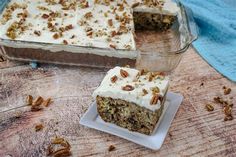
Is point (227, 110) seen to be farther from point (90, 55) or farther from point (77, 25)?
point (77, 25)

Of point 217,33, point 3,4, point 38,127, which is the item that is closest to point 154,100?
point 38,127

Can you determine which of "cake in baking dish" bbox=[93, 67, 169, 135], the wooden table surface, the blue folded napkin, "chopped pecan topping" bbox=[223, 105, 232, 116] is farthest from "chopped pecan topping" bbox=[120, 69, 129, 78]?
the blue folded napkin

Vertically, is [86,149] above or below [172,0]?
below

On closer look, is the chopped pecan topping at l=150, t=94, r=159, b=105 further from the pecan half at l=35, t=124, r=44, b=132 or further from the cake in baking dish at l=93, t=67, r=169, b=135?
the pecan half at l=35, t=124, r=44, b=132

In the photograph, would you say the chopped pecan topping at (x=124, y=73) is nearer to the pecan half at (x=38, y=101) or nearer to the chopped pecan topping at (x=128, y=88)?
the chopped pecan topping at (x=128, y=88)

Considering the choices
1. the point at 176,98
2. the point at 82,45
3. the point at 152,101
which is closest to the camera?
the point at 152,101

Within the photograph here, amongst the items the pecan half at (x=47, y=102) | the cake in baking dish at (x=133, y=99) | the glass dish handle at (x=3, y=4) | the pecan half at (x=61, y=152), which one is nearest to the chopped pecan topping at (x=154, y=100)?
the cake in baking dish at (x=133, y=99)

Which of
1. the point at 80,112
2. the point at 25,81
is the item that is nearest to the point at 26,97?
the point at 25,81

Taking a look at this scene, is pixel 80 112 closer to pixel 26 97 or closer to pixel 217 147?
pixel 26 97
